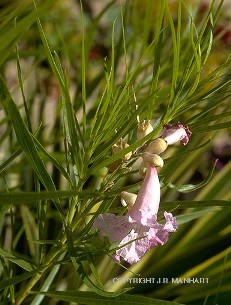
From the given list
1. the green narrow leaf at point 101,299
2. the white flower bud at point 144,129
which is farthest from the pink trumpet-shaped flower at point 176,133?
the green narrow leaf at point 101,299

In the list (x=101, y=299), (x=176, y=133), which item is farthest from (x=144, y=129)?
(x=101, y=299)

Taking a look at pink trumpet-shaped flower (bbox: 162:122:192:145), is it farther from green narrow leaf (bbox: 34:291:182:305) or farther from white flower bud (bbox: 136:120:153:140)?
green narrow leaf (bbox: 34:291:182:305)

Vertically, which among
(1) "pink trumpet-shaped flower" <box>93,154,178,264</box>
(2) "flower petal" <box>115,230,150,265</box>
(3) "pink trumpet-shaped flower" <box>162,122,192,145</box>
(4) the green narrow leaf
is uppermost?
(3) "pink trumpet-shaped flower" <box>162,122,192,145</box>

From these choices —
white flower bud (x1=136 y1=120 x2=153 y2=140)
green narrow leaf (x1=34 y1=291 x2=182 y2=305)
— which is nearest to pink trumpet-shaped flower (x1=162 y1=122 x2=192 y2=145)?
white flower bud (x1=136 y1=120 x2=153 y2=140)

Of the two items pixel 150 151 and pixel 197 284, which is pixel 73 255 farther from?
pixel 197 284

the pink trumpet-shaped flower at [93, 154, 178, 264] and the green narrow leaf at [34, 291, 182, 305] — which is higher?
the pink trumpet-shaped flower at [93, 154, 178, 264]
